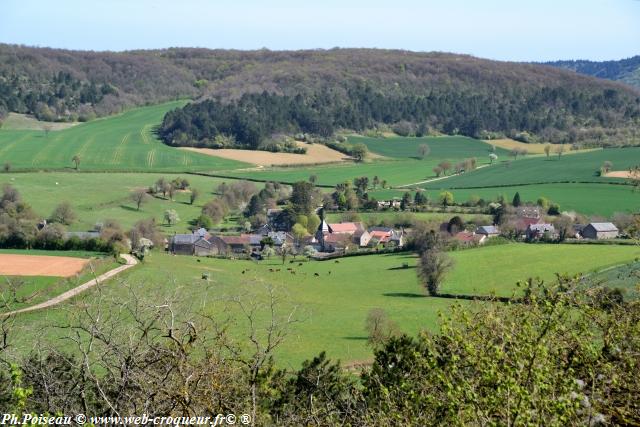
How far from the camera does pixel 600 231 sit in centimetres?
5384

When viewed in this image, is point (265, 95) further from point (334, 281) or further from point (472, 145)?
point (334, 281)

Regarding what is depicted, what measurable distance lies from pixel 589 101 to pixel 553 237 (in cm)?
8046

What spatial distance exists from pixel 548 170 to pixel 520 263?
130 feet

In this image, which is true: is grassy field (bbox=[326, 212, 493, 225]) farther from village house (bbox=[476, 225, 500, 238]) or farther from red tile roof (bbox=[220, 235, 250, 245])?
red tile roof (bbox=[220, 235, 250, 245])

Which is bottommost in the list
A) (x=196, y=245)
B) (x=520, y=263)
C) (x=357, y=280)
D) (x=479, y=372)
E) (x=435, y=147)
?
A: (x=196, y=245)

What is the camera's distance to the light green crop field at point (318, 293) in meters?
30.1

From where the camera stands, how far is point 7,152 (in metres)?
86.4

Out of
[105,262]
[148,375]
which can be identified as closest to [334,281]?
[105,262]

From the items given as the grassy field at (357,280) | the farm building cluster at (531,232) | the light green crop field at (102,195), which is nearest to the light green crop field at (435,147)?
the light green crop field at (102,195)

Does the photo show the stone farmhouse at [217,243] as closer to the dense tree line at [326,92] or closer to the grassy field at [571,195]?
the grassy field at [571,195]

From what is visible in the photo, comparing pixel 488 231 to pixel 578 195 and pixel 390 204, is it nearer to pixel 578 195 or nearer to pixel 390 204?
pixel 390 204

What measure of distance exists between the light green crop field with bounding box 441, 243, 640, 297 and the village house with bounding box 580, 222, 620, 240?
4.34 meters

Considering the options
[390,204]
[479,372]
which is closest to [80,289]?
[479,372]

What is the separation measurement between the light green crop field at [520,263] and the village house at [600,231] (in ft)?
14.2
